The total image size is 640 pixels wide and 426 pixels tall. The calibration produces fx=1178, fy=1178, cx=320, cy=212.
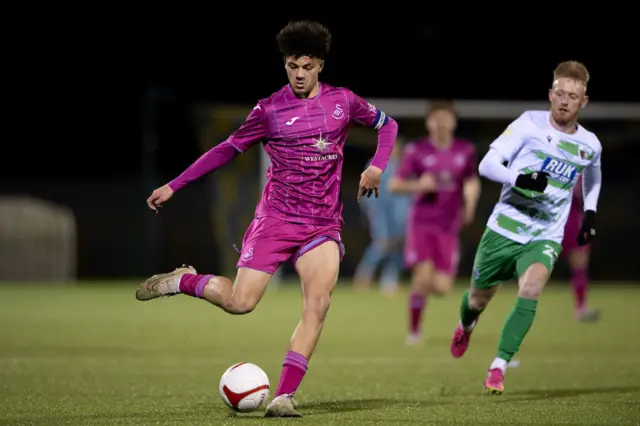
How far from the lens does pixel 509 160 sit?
7328mm

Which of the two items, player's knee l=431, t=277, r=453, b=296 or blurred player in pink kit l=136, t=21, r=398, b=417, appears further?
player's knee l=431, t=277, r=453, b=296

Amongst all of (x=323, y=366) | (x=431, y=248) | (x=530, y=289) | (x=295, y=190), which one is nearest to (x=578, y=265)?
(x=431, y=248)

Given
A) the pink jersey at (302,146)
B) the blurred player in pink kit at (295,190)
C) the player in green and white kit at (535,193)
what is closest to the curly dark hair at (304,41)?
the blurred player in pink kit at (295,190)

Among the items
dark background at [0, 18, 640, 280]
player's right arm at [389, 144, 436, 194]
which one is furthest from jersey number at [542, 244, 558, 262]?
dark background at [0, 18, 640, 280]

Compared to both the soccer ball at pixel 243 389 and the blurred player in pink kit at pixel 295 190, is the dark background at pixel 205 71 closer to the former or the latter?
the blurred player in pink kit at pixel 295 190

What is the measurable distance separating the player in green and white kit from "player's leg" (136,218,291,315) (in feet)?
4.73

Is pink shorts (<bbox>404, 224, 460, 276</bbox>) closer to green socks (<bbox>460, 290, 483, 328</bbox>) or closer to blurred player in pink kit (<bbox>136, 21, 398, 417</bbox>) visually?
green socks (<bbox>460, 290, 483, 328</bbox>)

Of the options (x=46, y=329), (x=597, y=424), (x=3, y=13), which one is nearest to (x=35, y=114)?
(x=3, y=13)

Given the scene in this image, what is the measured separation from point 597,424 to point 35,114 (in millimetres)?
21204

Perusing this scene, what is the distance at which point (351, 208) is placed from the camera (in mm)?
20516

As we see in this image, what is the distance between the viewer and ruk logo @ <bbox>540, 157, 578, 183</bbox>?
7152mm

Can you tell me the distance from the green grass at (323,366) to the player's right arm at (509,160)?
1260 millimetres

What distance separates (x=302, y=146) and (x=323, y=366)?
9.24 feet

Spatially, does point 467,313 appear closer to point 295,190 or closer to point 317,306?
point 317,306
